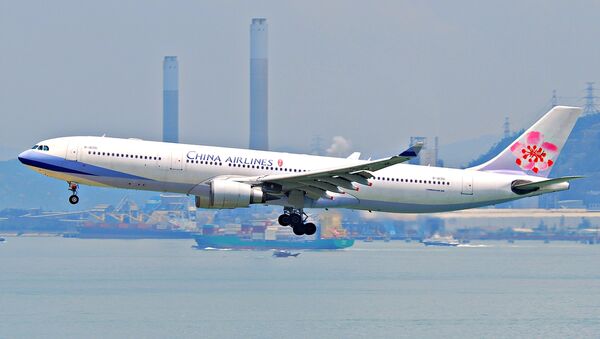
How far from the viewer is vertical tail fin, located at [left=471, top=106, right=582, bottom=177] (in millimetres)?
69750

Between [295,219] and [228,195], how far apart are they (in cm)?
479

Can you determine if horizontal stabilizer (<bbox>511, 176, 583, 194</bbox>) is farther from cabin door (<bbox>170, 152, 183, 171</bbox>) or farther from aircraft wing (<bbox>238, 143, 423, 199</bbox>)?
cabin door (<bbox>170, 152, 183, 171</bbox>)

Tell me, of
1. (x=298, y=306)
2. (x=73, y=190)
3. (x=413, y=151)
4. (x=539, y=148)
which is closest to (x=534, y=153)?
(x=539, y=148)

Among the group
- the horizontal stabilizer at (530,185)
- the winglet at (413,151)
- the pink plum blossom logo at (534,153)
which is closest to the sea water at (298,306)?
the pink plum blossom logo at (534,153)

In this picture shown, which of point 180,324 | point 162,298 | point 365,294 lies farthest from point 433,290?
point 180,324

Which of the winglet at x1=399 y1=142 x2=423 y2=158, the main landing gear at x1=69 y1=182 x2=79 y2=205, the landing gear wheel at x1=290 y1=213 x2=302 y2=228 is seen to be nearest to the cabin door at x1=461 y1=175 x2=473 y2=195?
the landing gear wheel at x1=290 y1=213 x2=302 y2=228

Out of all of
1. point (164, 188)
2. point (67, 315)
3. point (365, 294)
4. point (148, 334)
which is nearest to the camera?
point (164, 188)

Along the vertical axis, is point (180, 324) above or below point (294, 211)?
below

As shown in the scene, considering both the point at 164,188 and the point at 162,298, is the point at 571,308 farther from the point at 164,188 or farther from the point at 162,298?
the point at 164,188

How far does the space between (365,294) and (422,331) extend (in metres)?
36.5

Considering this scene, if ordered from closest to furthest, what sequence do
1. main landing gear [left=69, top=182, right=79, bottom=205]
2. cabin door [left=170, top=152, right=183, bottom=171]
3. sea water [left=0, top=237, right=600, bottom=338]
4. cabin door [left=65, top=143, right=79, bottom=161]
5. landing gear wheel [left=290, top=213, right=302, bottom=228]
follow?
cabin door [left=170, top=152, right=183, bottom=171]
cabin door [left=65, top=143, right=79, bottom=161]
main landing gear [left=69, top=182, right=79, bottom=205]
landing gear wheel [left=290, top=213, right=302, bottom=228]
sea water [left=0, top=237, right=600, bottom=338]

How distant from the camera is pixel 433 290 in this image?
181125mm

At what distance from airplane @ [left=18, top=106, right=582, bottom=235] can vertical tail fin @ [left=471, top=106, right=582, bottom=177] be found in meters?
2.78

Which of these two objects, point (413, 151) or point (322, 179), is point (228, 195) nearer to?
point (322, 179)
